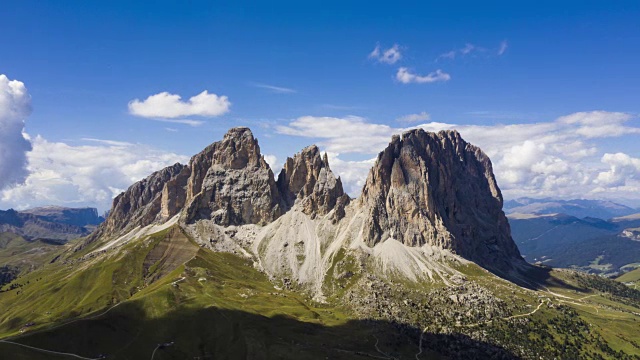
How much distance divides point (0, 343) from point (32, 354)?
634 inches

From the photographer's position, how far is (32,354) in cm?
19725

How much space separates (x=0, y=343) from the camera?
19712 centimetres
